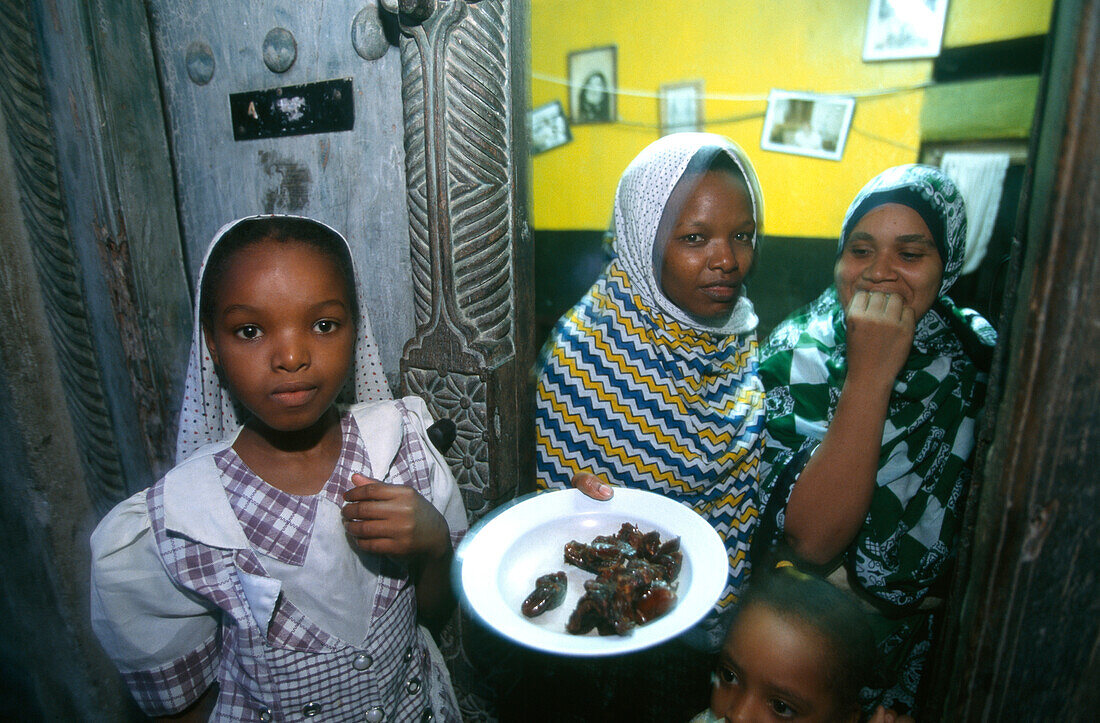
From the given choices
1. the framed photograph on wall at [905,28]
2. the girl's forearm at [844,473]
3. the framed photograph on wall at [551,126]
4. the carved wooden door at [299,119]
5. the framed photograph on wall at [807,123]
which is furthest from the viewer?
the framed photograph on wall at [551,126]

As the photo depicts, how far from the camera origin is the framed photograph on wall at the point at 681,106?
3506 mm

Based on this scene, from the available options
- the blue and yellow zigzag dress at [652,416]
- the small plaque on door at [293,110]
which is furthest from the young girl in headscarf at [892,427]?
the small plaque on door at [293,110]

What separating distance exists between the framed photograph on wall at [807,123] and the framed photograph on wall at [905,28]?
0.29 metres

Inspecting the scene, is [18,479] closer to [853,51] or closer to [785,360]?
[785,360]

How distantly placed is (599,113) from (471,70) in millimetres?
3118

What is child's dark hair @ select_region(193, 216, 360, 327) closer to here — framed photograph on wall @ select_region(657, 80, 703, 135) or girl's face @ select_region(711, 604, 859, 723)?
girl's face @ select_region(711, 604, 859, 723)

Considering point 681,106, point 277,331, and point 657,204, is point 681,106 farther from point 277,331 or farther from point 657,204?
point 277,331

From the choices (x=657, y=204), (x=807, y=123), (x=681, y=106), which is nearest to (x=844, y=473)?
(x=657, y=204)

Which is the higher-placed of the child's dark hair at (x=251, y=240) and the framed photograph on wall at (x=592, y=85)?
the framed photograph on wall at (x=592, y=85)

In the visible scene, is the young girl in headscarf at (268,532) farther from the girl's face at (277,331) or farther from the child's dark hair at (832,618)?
the child's dark hair at (832,618)

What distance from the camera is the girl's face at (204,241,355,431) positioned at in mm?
982

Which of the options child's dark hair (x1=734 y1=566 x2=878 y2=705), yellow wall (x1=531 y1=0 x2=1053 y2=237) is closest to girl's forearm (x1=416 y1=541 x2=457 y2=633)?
child's dark hair (x1=734 y1=566 x2=878 y2=705)

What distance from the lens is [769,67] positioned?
3123 mm

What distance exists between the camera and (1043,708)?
2.23 ft
